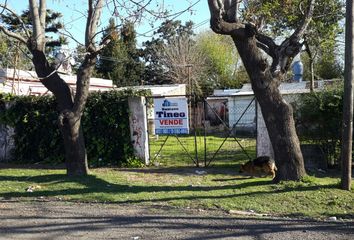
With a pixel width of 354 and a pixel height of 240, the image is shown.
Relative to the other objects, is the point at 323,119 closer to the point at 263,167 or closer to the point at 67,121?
the point at 263,167

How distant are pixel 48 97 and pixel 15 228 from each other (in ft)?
31.0

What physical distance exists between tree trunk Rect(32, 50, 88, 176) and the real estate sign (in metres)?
3.13

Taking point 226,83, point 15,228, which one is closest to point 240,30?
point 15,228

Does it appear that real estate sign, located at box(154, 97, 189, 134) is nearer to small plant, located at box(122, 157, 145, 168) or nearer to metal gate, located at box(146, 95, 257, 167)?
metal gate, located at box(146, 95, 257, 167)

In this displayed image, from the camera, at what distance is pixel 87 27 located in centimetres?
1264

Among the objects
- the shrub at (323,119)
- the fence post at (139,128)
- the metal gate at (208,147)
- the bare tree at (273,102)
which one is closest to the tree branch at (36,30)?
the fence post at (139,128)

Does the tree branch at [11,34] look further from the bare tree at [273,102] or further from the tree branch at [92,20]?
the bare tree at [273,102]

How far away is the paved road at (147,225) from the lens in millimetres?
6898

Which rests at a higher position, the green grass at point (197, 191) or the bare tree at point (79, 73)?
the bare tree at point (79, 73)

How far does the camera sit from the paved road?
690 cm

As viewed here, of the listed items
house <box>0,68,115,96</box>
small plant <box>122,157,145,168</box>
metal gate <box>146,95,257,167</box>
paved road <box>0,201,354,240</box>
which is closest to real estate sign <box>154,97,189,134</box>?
metal gate <box>146,95,257,167</box>

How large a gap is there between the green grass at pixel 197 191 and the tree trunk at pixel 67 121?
383mm

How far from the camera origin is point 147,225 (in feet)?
24.6

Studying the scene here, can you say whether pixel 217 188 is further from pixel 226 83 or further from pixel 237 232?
pixel 226 83
